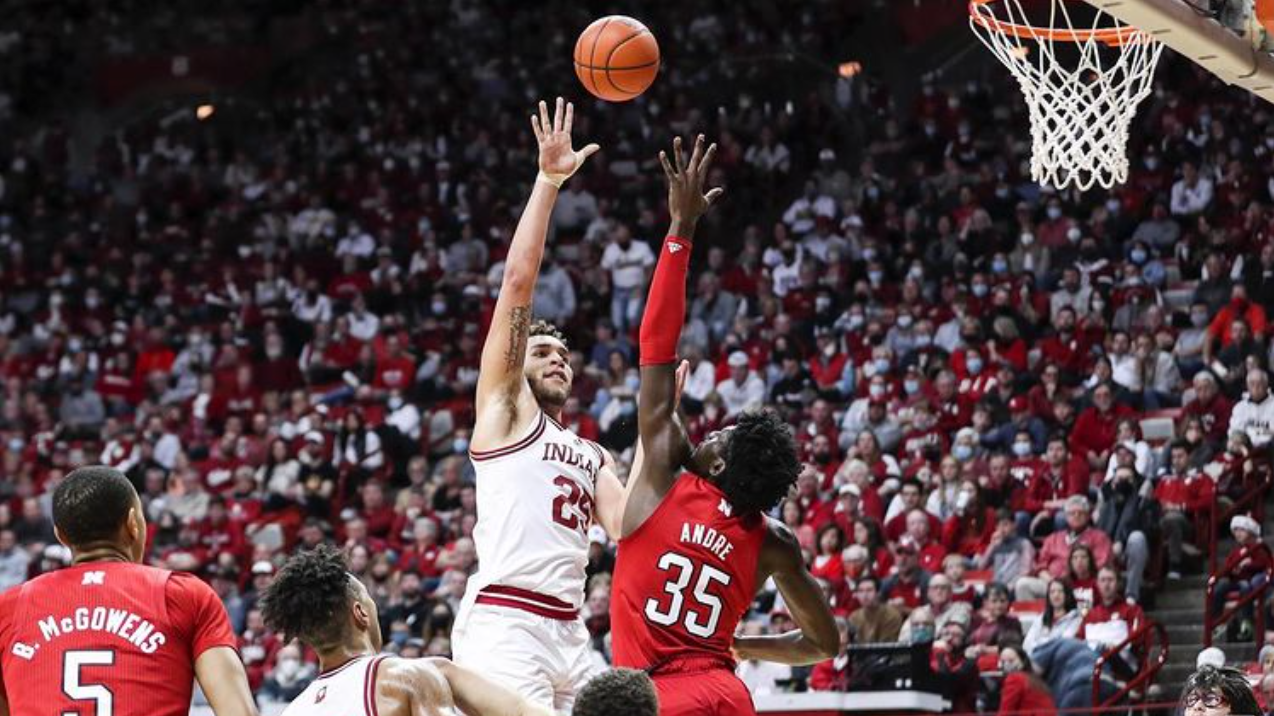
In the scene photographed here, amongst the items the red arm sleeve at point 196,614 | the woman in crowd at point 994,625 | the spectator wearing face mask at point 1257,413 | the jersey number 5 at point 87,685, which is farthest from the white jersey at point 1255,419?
the jersey number 5 at point 87,685

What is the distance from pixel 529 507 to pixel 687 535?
0.65 metres

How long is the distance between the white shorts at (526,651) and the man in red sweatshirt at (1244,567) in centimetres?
766

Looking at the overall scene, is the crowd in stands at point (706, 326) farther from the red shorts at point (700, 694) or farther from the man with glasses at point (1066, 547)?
the red shorts at point (700, 694)

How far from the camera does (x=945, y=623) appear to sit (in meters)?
13.2

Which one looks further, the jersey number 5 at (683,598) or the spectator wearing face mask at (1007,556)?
the spectator wearing face mask at (1007,556)

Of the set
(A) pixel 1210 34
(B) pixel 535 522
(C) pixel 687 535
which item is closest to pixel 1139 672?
(A) pixel 1210 34

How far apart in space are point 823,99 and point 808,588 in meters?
17.0

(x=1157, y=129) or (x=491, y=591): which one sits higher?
(x=1157, y=129)

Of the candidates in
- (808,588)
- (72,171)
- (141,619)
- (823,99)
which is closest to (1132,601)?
(808,588)

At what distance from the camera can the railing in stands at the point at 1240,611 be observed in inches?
508

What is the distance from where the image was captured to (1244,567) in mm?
13789

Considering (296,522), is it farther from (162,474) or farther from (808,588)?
(808,588)

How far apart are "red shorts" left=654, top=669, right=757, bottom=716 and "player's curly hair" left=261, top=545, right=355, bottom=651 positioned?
1141 mm

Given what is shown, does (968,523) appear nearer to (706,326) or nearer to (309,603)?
(706,326)
